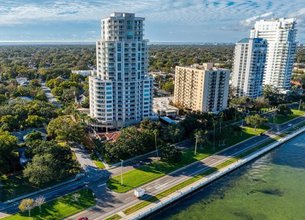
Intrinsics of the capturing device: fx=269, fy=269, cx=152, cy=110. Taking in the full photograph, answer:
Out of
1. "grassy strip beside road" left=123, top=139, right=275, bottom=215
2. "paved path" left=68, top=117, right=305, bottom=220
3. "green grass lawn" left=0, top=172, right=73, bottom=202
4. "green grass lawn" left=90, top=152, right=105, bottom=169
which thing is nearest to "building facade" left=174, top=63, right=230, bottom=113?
"paved path" left=68, top=117, right=305, bottom=220

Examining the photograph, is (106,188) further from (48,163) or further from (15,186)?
(15,186)

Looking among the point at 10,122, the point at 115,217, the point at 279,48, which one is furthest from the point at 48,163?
the point at 279,48

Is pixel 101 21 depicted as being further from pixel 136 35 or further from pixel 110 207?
pixel 110 207

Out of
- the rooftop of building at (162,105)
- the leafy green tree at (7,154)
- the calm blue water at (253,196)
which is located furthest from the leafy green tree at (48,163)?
the rooftop of building at (162,105)

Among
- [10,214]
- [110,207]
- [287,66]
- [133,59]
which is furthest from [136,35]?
[287,66]

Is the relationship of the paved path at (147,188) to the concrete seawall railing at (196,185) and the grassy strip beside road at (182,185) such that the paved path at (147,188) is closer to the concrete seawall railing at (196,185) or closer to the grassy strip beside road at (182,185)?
the grassy strip beside road at (182,185)

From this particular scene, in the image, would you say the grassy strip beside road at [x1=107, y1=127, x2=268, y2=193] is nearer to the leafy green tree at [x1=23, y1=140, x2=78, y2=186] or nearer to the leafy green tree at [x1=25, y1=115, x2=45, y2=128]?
the leafy green tree at [x1=23, y1=140, x2=78, y2=186]

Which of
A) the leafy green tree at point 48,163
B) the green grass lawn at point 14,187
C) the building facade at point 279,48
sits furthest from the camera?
the building facade at point 279,48
